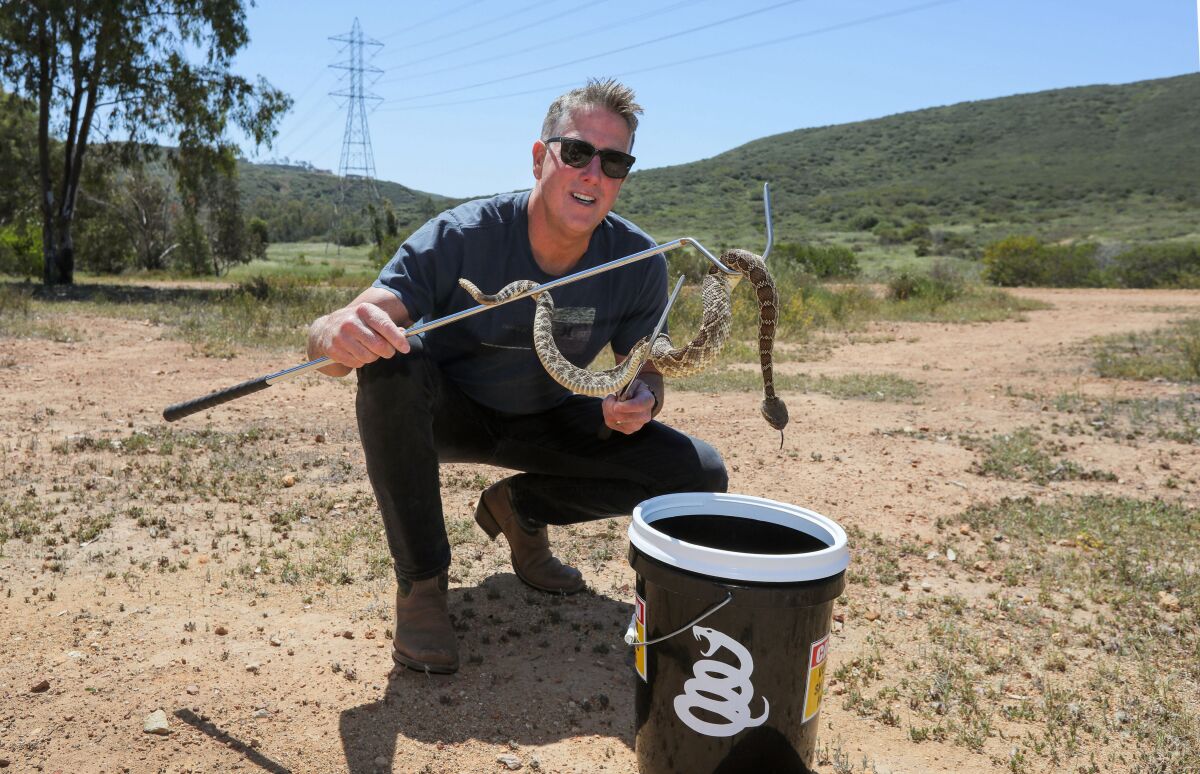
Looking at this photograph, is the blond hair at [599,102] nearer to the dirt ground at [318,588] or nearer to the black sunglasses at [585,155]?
the black sunglasses at [585,155]

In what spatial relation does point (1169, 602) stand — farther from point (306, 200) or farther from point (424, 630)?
point (306, 200)

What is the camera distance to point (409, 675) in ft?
10.7

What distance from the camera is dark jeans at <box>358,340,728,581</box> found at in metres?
3.15

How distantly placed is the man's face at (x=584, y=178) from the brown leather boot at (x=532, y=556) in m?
1.35

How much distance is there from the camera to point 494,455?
383 centimetres

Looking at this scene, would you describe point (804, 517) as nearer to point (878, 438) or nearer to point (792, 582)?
point (792, 582)

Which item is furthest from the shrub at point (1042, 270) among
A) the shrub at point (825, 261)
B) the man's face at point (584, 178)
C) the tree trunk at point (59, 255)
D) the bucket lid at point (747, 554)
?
the bucket lid at point (747, 554)

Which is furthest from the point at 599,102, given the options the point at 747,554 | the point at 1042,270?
the point at 1042,270

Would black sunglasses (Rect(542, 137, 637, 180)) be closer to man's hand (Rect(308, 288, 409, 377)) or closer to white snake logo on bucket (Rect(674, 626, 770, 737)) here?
man's hand (Rect(308, 288, 409, 377))

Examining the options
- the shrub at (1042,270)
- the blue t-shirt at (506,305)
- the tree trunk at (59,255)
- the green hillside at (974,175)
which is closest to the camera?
the blue t-shirt at (506,305)

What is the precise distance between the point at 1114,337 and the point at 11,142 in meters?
30.3

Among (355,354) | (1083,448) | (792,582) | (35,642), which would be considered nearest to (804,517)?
(792,582)

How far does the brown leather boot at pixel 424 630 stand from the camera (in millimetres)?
3209

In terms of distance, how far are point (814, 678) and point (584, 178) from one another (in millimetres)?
1995
